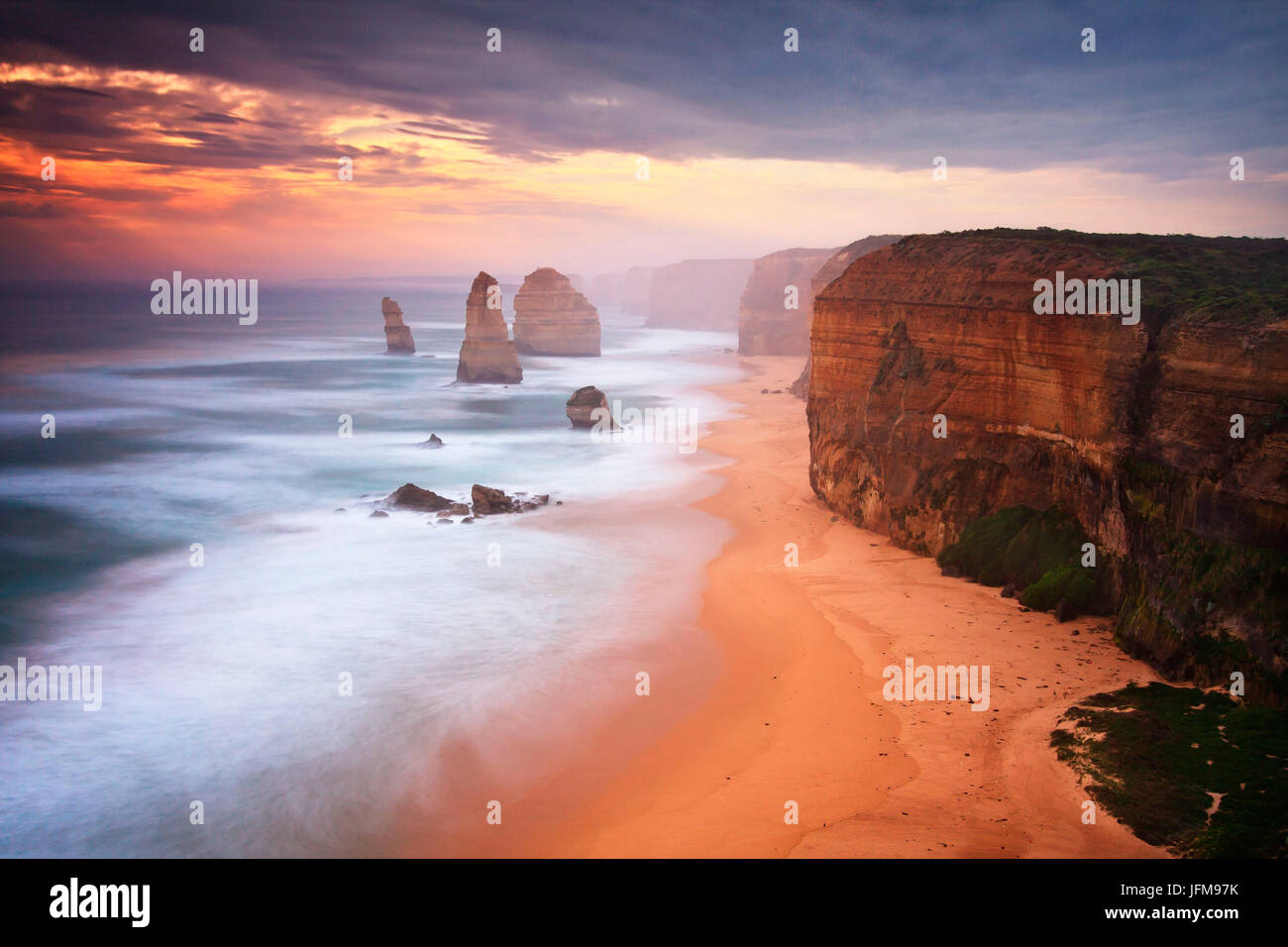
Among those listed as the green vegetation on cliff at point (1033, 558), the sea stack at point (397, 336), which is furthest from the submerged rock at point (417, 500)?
the sea stack at point (397, 336)

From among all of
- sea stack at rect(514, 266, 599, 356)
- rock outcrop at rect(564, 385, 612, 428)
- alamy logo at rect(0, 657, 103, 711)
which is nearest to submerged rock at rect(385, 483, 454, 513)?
alamy logo at rect(0, 657, 103, 711)

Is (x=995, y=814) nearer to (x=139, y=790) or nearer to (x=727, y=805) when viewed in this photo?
(x=727, y=805)

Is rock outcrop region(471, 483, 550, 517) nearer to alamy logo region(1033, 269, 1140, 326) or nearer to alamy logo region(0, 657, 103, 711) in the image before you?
alamy logo region(0, 657, 103, 711)

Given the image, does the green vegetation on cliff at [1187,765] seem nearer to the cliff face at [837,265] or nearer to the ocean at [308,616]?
the ocean at [308,616]

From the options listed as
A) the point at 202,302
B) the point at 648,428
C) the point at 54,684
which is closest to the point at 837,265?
the point at 648,428

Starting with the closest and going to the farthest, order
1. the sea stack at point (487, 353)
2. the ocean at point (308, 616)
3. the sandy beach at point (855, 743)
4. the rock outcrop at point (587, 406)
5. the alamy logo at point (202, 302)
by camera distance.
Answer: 1. the sandy beach at point (855, 743)
2. the ocean at point (308, 616)
3. the rock outcrop at point (587, 406)
4. the sea stack at point (487, 353)
5. the alamy logo at point (202, 302)
